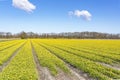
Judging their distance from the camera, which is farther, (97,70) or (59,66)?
(59,66)

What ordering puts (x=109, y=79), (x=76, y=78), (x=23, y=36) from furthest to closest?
(x=23, y=36), (x=76, y=78), (x=109, y=79)

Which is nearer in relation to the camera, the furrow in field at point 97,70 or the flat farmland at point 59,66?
the furrow in field at point 97,70

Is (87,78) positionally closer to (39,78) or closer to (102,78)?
(102,78)

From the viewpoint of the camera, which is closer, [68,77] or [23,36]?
[68,77]

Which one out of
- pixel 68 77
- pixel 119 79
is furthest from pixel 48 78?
pixel 119 79

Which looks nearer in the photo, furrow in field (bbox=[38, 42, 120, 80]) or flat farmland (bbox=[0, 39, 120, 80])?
furrow in field (bbox=[38, 42, 120, 80])

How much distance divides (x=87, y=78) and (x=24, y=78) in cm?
381

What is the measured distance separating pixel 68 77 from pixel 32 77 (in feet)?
7.34

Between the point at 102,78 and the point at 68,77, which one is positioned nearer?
the point at 102,78

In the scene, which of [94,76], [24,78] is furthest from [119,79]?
[24,78]

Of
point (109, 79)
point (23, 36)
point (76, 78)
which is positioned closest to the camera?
point (109, 79)

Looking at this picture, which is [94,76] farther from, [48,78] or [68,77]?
[48,78]

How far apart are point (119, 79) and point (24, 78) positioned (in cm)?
559

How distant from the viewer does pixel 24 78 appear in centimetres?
1055
